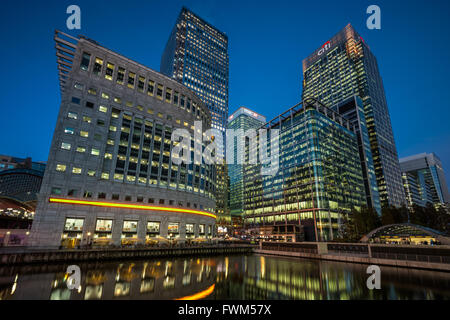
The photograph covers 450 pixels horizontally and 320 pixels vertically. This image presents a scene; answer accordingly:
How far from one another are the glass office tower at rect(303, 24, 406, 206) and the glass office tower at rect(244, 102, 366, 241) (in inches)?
1402

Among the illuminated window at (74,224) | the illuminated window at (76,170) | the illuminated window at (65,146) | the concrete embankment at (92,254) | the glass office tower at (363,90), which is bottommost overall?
the concrete embankment at (92,254)

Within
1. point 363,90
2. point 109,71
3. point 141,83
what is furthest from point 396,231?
point 363,90

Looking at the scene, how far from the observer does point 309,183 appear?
100812mm

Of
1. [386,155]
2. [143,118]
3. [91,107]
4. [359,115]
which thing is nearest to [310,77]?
[359,115]

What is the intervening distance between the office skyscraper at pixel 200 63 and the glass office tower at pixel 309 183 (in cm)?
4824

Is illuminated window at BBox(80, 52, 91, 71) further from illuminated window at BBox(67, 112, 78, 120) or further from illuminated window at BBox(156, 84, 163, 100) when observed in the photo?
illuminated window at BBox(156, 84, 163, 100)

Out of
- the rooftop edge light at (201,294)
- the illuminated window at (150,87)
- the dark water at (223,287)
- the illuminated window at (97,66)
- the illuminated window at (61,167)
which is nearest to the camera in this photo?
the rooftop edge light at (201,294)

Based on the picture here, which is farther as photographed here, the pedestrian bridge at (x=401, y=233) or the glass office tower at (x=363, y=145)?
the glass office tower at (x=363, y=145)

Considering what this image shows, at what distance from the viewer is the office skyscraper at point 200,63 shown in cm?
14275

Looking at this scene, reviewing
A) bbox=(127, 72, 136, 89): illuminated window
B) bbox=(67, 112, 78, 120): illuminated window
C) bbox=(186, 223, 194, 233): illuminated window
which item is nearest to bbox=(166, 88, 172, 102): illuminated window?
bbox=(127, 72, 136, 89): illuminated window

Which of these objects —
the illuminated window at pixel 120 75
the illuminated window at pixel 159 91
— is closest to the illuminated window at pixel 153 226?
the illuminated window at pixel 159 91

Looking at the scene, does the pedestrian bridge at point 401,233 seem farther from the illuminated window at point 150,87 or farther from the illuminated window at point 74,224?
the illuminated window at point 150,87

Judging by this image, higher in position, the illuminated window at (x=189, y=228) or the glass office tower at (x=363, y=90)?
the glass office tower at (x=363, y=90)
